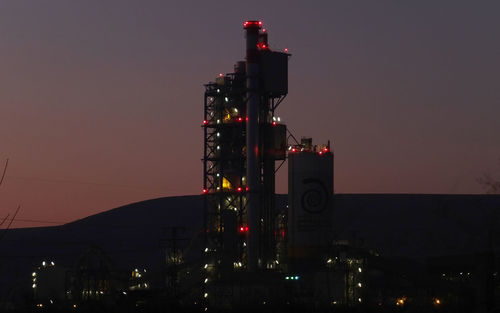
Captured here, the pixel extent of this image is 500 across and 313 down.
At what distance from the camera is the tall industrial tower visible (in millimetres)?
92500

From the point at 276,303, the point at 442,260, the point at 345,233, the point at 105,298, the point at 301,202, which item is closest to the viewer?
the point at 276,303

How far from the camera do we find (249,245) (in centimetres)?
9256

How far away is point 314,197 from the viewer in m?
93.2

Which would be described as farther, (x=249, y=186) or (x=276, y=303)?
(x=249, y=186)

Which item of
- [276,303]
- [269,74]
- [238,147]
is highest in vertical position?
[269,74]

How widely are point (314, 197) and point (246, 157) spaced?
23.6 ft

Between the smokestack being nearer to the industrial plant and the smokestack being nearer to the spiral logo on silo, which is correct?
the industrial plant

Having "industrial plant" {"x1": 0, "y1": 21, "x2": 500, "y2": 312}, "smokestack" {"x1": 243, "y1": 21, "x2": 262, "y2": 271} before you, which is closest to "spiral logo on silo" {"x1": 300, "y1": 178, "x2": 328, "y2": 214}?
"industrial plant" {"x1": 0, "y1": 21, "x2": 500, "y2": 312}

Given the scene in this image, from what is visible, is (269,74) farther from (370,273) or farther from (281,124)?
(370,273)

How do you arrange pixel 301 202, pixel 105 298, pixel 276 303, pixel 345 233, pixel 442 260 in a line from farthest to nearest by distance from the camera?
pixel 345 233 < pixel 442 260 < pixel 301 202 < pixel 105 298 < pixel 276 303

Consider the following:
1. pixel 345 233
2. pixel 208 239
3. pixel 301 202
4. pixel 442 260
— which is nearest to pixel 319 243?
pixel 301 202

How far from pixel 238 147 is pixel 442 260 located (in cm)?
3306

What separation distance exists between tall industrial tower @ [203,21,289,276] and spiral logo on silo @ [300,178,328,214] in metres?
4.00

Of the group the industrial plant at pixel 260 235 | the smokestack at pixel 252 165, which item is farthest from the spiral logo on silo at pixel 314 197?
the smokestack at pixel 252 165
